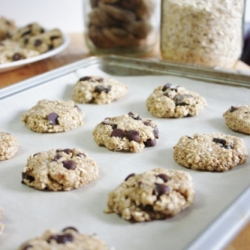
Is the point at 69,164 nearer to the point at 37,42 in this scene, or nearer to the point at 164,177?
the point at 164,177

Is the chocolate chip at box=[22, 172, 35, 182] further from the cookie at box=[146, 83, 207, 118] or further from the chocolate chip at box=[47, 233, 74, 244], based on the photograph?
the cookie at box=[146, 83, 207, 118]

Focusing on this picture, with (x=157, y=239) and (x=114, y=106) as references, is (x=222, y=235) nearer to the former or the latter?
(x=157, y=239)

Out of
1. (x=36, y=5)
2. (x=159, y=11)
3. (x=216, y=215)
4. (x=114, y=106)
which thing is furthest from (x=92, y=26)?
(x=216, y=215)

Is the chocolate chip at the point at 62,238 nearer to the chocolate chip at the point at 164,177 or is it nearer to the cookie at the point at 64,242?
the cookie at the point at 64,242

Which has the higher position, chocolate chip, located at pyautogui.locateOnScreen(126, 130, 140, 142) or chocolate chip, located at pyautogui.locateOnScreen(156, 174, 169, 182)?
chocolate chip, located at pyautogui.locateOnScreen(156, 174, 169, 182)

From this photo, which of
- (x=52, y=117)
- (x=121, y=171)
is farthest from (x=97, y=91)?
(x=121, y=171)

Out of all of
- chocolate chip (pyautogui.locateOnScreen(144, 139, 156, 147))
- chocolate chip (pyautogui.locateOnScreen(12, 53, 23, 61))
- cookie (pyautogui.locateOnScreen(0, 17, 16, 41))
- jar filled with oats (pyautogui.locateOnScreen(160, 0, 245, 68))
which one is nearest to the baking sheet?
chocolate chip (pyautogui.locateOnScreen(144, 139, 156, 147))

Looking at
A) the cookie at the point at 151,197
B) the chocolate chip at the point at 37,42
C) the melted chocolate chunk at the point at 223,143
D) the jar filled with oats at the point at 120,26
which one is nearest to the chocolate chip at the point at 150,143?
the melted chocolate chunk at the point at 223,143
